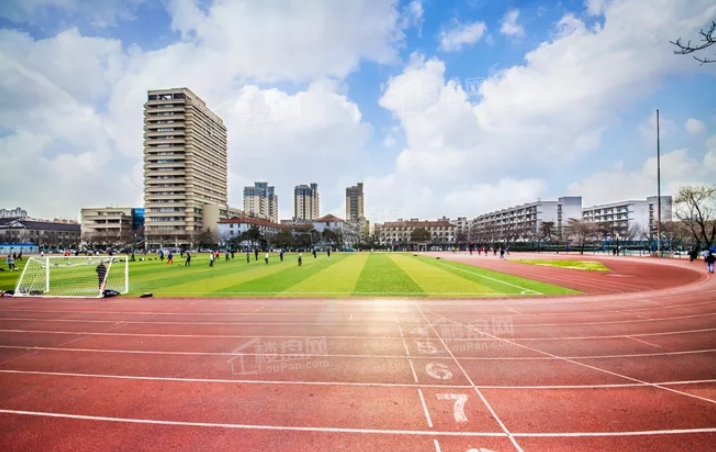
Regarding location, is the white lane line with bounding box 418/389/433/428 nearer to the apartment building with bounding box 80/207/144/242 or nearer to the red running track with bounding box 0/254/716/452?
the red running track with bounding box 0/254/716/452

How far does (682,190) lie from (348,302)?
202ft

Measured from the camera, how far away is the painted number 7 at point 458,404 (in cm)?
572

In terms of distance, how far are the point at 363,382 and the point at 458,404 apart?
196 cm

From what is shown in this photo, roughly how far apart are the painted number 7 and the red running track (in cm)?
4

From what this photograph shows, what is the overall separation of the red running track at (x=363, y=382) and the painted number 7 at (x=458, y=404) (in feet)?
0.12

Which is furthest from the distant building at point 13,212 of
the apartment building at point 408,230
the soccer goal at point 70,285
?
the soccer goal at point 70,285

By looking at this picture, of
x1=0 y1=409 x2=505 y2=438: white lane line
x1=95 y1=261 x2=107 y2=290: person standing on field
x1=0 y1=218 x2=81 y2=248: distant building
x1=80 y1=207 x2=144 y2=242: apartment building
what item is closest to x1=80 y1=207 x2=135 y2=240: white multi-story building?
x1=80 y1=207 x2=144 y2=242: apartment building

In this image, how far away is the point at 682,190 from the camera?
5172 centimetres

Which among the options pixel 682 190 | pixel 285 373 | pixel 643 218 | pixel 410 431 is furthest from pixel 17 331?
pixel 643 218

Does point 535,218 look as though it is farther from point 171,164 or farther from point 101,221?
point 101,221

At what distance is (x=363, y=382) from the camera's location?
23.5 ft

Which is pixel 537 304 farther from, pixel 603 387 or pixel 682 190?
pixel 682 190

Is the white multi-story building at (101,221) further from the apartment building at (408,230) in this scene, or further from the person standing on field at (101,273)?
the person standing on field at (101,273)

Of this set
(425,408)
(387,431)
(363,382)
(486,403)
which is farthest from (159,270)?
(486,403)
